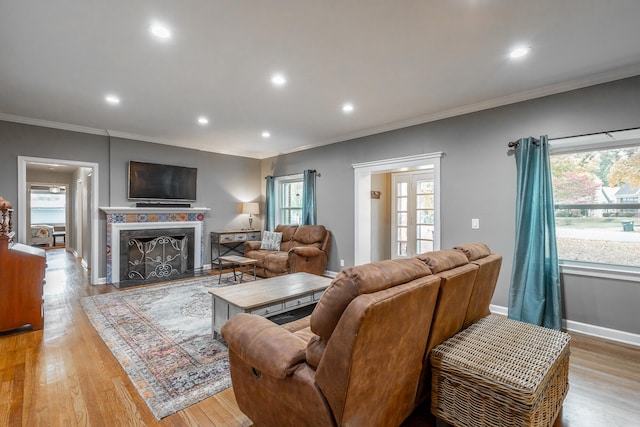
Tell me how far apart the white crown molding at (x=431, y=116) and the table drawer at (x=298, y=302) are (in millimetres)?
3011

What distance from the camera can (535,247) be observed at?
10.5 ft

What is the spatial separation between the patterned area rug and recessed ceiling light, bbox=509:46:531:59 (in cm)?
353

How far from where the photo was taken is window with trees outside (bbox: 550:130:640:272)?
2.99 m

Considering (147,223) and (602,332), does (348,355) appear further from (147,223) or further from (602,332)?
(147,223)

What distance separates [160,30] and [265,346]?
239 centimetres

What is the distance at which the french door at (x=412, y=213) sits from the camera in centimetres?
560

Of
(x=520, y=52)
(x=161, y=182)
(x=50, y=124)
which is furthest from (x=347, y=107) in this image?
(x=50, y=124)

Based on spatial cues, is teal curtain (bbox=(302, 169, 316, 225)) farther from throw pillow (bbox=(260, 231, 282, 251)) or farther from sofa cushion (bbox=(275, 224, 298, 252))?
throw pillow (bbox=(260, 231, 282, 251))

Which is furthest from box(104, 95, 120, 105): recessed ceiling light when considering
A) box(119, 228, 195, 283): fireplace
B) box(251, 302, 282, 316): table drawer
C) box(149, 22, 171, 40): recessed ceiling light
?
box(251, 302, 282, 316): table drawer

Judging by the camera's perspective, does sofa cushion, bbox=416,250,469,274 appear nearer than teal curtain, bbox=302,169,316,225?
Yes

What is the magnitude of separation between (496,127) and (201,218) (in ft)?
17.5

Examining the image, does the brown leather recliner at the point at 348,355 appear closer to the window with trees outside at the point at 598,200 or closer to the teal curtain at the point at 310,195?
the window with trees outside at the point at 598,200

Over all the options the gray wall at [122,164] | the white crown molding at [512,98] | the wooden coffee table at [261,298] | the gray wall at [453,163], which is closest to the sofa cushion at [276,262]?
the gray wall at [453,163]

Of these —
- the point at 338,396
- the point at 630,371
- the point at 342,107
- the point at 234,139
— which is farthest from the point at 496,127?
Answer: the point at 234,139
